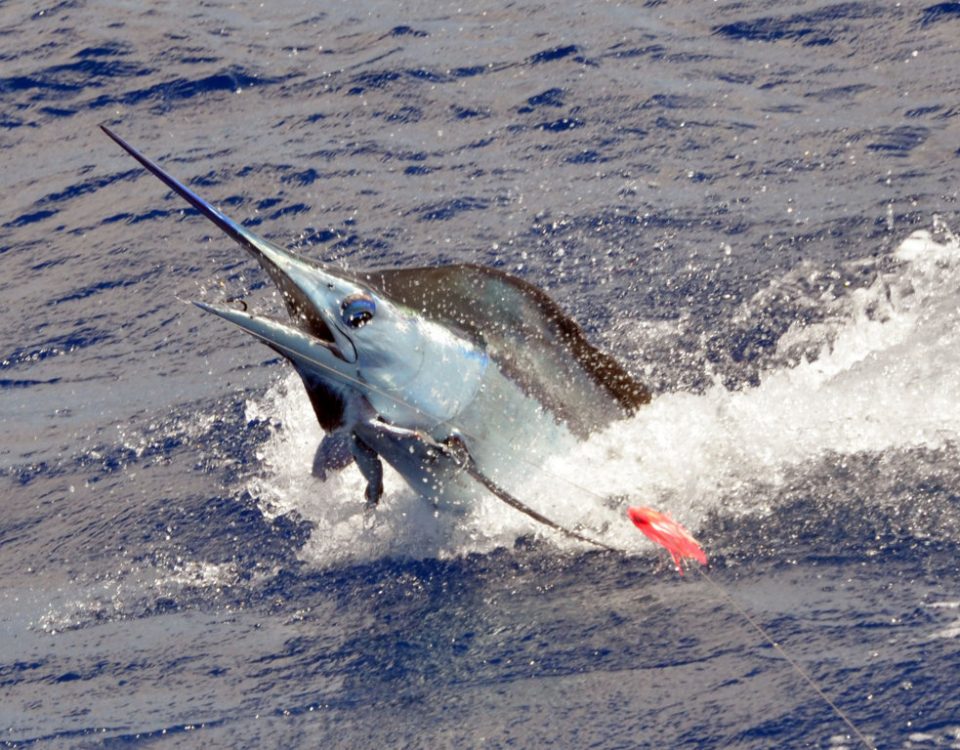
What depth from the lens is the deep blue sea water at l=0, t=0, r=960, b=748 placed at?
6.04 meters

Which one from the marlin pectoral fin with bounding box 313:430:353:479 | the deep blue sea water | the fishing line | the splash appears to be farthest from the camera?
the splash

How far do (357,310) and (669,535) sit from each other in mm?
A: 1623

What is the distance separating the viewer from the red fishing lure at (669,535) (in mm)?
6457

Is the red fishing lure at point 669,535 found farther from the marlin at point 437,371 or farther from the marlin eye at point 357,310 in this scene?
the marlin eye at point 357,310

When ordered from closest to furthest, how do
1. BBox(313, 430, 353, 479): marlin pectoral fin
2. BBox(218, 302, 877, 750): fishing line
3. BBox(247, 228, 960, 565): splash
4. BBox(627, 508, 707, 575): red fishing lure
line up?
BBox(218, 302, 877, 750): fishing line
BBox(627, 508, 707, 575): red fishing lure
BBox(313, 430, 353, 479): marlin pectoral fin
BBox(247, 228, 960, 565): splash

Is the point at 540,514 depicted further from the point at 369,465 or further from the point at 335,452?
the point at 335,452

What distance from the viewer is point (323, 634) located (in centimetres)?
663

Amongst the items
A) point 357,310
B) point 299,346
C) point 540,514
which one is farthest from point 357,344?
point 540,514

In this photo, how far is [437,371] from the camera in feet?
22.1

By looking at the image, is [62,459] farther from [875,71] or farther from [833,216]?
[875,71]

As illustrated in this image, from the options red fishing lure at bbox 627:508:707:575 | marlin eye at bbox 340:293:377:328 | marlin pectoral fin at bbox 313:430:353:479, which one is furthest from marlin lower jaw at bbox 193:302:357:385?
red fishing lure at bbox 627:508:707:575

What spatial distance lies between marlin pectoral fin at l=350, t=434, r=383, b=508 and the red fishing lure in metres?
1.12

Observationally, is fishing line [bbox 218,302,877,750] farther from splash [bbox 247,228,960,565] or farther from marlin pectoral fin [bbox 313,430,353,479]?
marlin pectoral fin [bbox 313,430,353,479]

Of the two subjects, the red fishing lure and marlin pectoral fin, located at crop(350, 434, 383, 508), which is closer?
the red fishing lure
